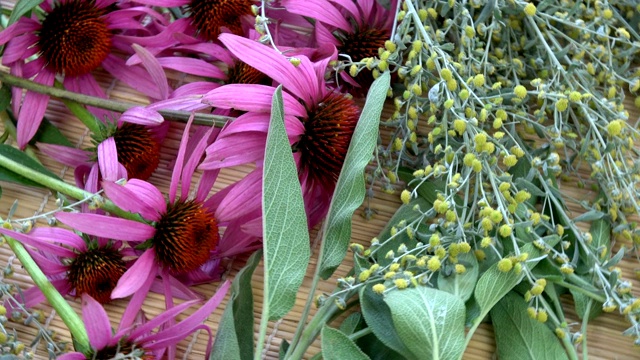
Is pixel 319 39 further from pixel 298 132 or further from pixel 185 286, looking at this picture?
pixel 185 286

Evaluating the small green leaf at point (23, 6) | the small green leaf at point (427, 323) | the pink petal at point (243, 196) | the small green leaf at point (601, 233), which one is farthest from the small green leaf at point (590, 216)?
the small green leaf at point (23, 6)

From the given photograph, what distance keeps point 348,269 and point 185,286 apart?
14cm

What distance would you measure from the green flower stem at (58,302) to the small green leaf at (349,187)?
19 cm

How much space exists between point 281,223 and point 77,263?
199 mm

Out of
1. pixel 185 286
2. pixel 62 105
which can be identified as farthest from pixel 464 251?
pixel 62 105

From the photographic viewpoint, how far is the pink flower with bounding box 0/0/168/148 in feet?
2.62

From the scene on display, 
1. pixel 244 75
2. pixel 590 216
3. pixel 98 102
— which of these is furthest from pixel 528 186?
pixel 98 102

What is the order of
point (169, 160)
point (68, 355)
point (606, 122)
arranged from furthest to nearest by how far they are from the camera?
point (169, 160) < point (606, 122) < point (68, 355)

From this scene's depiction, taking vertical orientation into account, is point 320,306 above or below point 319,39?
below

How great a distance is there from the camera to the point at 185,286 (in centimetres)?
75

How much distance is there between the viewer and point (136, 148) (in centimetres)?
79

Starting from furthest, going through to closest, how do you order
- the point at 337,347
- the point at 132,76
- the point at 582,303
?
the point at 132,76
the point at 582,303
the point at 337,347

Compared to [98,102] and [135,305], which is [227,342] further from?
[98,102]

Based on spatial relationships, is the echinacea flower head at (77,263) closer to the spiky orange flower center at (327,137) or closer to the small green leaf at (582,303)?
the spiky orange flower center at (327,137)
